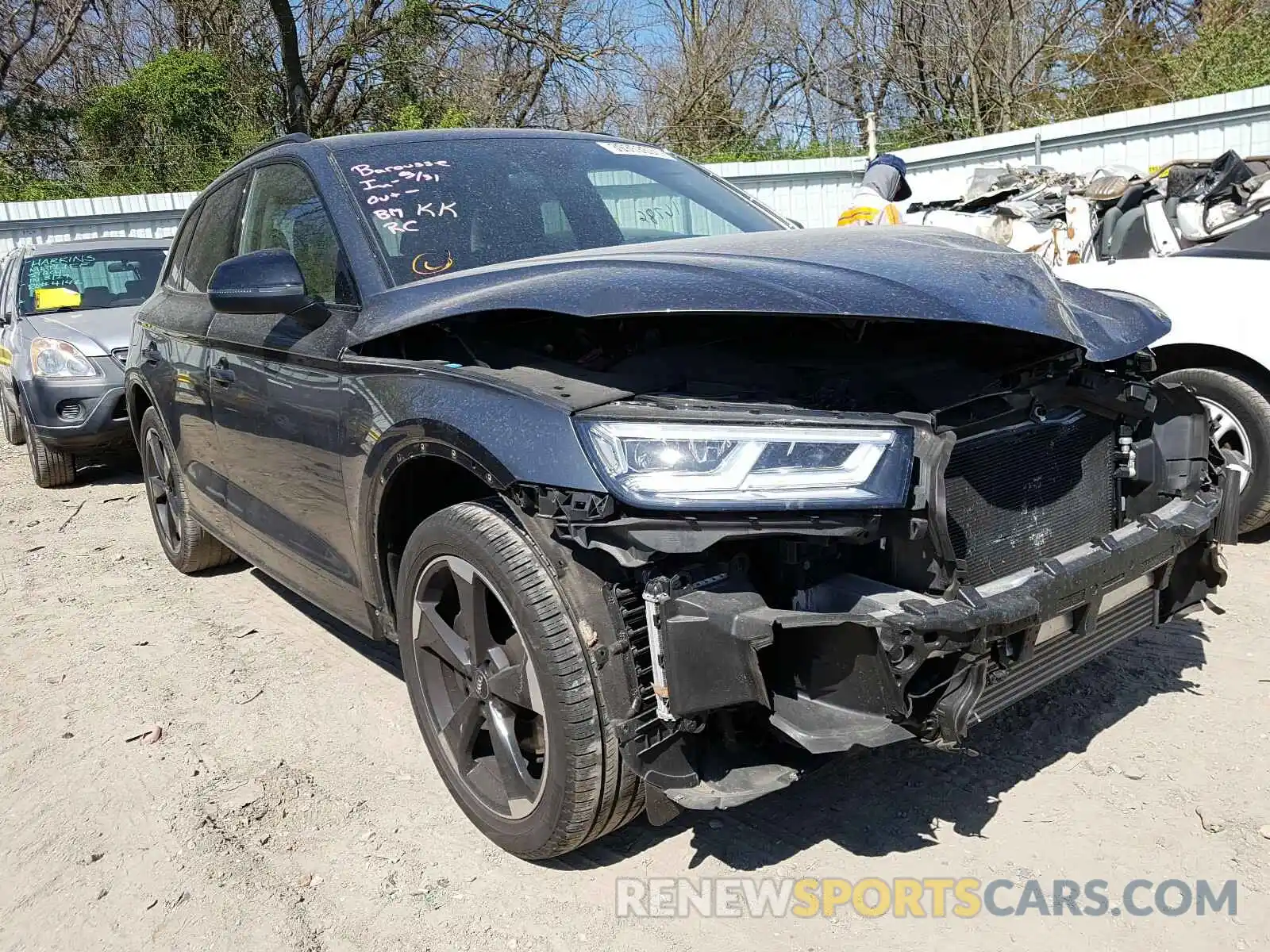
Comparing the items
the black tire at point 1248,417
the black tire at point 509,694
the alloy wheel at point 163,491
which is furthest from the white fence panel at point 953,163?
the black tire at point 509,694

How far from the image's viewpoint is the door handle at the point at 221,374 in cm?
369

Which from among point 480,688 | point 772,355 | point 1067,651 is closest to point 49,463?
point 480,688

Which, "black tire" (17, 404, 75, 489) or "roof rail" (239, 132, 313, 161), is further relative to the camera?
"black tire" (17, 404, 75, 489)

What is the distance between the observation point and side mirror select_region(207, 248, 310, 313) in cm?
296

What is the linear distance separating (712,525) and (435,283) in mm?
1203

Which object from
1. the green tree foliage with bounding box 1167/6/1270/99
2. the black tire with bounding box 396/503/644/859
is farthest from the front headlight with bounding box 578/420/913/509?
the green tree foliage with bounding box 1167/6/1270/99

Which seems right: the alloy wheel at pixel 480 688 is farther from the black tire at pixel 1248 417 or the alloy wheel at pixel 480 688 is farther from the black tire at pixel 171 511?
the black tire at pixel 1248 417

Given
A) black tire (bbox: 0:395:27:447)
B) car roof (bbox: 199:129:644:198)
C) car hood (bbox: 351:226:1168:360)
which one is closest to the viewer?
car hood (bbox: 351:226:1168:360)

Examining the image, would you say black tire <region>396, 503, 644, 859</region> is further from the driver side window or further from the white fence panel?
the white fence panel

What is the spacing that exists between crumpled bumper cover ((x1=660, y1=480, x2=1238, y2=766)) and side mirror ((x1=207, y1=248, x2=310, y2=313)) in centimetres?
159

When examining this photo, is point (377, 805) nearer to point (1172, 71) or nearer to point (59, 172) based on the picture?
point (1172, 71)

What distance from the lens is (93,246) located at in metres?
8.55

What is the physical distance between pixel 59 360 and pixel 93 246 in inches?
60.1

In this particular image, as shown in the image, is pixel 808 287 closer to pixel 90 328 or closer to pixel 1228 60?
pixel 90 328
